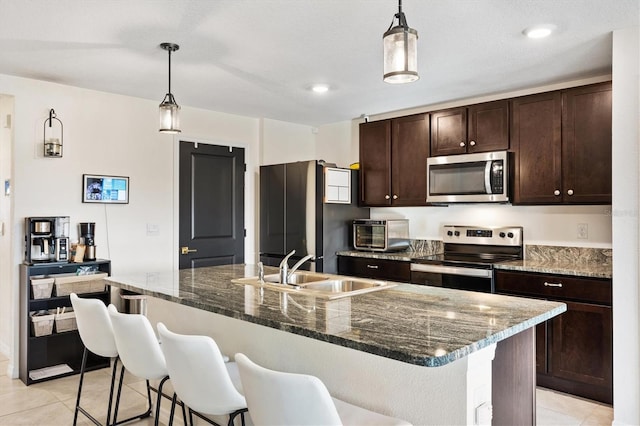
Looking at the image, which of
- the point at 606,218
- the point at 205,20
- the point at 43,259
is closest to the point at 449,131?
the point at 606,218

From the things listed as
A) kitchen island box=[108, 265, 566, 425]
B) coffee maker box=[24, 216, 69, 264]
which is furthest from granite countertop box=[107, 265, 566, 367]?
coffee maker box=[24, 216, 69, 264]

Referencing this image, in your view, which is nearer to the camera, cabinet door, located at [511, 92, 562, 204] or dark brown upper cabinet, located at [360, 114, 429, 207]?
cabinet door, located at [511, 92, 562, 204]

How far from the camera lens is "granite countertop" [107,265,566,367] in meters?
1.40

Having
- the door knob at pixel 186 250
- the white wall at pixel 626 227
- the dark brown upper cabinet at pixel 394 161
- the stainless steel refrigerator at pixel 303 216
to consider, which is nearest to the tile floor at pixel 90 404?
the white wall at pixel 626 227

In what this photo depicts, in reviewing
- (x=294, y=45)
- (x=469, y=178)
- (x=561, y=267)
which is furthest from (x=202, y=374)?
(x=469, y=178)

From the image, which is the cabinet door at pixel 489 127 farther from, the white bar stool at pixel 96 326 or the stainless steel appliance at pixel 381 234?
the white bar stool at pixel 96 326

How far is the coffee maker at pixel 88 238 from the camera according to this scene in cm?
388

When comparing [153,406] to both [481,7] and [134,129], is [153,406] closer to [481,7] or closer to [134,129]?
[134,129]

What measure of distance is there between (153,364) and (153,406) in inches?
43.3

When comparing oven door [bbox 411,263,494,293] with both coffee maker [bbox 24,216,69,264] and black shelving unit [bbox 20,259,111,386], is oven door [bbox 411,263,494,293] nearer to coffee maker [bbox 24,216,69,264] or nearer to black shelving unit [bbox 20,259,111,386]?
black shelving unit [bbox 20,259,111,386]

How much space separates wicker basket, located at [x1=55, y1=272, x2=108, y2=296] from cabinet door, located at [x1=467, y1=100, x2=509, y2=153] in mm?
3343

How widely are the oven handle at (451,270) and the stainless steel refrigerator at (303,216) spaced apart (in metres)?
0.96

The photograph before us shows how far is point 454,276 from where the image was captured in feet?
12.5

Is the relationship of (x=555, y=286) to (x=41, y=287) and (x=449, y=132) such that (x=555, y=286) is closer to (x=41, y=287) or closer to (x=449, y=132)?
(x=449, y=132)
